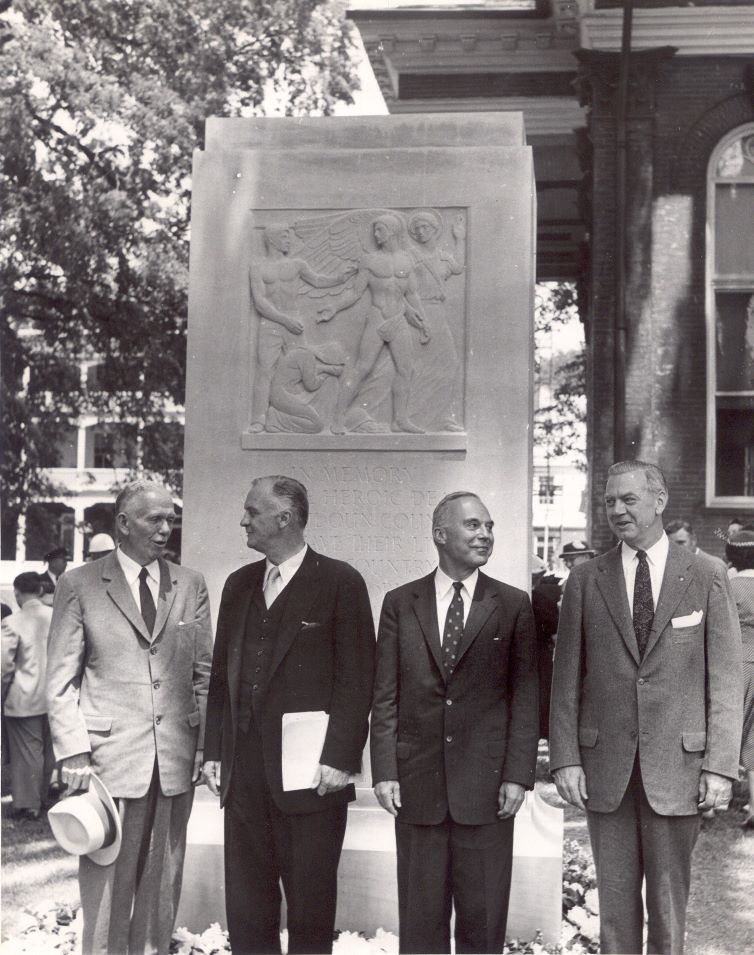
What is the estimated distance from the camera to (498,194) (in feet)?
21.1

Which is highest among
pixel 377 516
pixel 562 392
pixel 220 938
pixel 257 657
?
pixel 562 392

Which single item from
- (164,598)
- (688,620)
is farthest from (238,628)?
(688,620)

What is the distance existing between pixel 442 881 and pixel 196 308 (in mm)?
3472

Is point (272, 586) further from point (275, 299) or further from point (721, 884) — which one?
point (721, 884)

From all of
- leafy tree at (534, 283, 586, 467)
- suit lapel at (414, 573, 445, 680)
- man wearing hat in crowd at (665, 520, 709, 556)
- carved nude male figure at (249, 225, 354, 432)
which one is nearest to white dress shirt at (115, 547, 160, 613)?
suit lapel at (414, 573, 445, 680)

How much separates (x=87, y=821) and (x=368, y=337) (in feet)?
9.93

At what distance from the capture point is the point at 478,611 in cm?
447

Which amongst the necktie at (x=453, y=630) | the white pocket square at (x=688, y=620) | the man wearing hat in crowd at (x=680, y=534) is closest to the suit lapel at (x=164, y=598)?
the necktie at (x=453, y=630)

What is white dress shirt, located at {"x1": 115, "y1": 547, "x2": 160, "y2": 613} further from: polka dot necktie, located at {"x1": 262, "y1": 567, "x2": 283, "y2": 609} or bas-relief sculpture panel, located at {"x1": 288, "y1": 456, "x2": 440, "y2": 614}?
bas-relief sculpture panel, located at {"x1": 288, "y1": 456, "x2": 440, "y2": 614}

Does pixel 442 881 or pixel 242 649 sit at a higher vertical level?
pixel 242 649

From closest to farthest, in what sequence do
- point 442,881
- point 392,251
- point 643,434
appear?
point 442,881
point 392,251
point 643,434

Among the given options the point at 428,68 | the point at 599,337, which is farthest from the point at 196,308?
the point at 428,68

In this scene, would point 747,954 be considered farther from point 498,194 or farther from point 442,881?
point 498,194

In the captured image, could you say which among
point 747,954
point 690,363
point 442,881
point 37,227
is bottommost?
point 747,954
